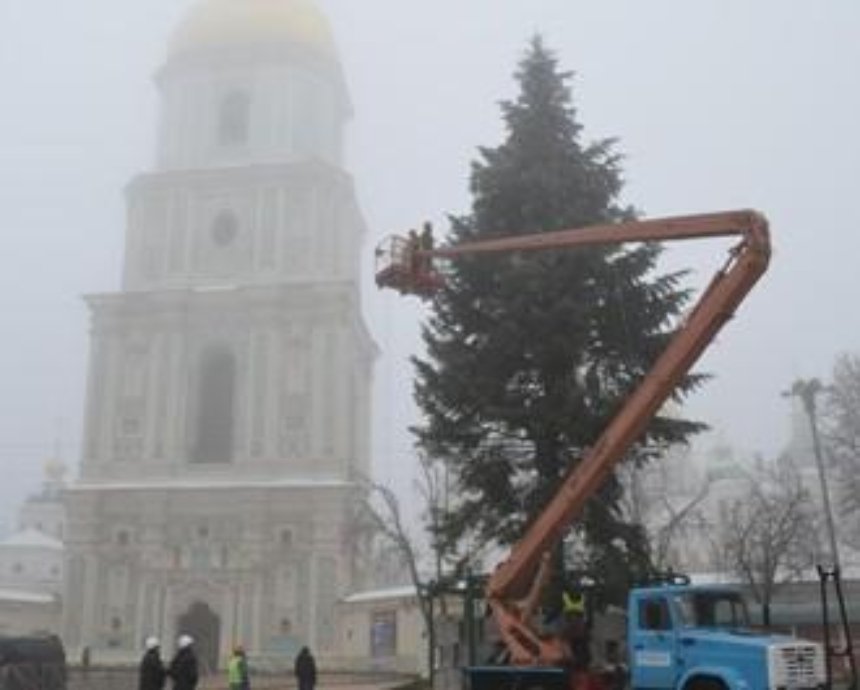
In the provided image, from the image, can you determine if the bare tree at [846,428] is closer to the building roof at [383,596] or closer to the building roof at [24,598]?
the building roof at [383,596]

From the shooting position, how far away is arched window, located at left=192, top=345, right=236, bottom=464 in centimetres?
5103

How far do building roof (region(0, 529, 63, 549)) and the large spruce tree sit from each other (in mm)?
64819

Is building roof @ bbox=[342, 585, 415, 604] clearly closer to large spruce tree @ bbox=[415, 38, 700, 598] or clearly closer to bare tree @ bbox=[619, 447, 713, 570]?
bare tree @ bbox=[619, 447, 713, 570]

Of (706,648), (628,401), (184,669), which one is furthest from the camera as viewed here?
(184,669)

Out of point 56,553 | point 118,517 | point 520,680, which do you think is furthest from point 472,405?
point 56,553

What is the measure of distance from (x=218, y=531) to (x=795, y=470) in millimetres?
22849

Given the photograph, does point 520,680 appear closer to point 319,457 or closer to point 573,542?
point 573,542

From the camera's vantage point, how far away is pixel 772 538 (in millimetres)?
39062

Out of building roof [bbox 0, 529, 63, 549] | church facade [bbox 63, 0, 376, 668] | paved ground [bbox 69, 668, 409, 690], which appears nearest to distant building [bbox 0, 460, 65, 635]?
building roof [bbox 0, 529, 63, 549]

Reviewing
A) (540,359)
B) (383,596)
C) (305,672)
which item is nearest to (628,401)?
(540,359)

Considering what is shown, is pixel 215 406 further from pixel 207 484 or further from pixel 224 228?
pixel 224 228

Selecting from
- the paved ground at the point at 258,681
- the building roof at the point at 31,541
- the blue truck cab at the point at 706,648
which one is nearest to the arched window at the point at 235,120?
the paved ground at the point at 258,681

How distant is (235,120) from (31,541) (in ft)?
133

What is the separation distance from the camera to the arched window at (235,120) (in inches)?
2210
